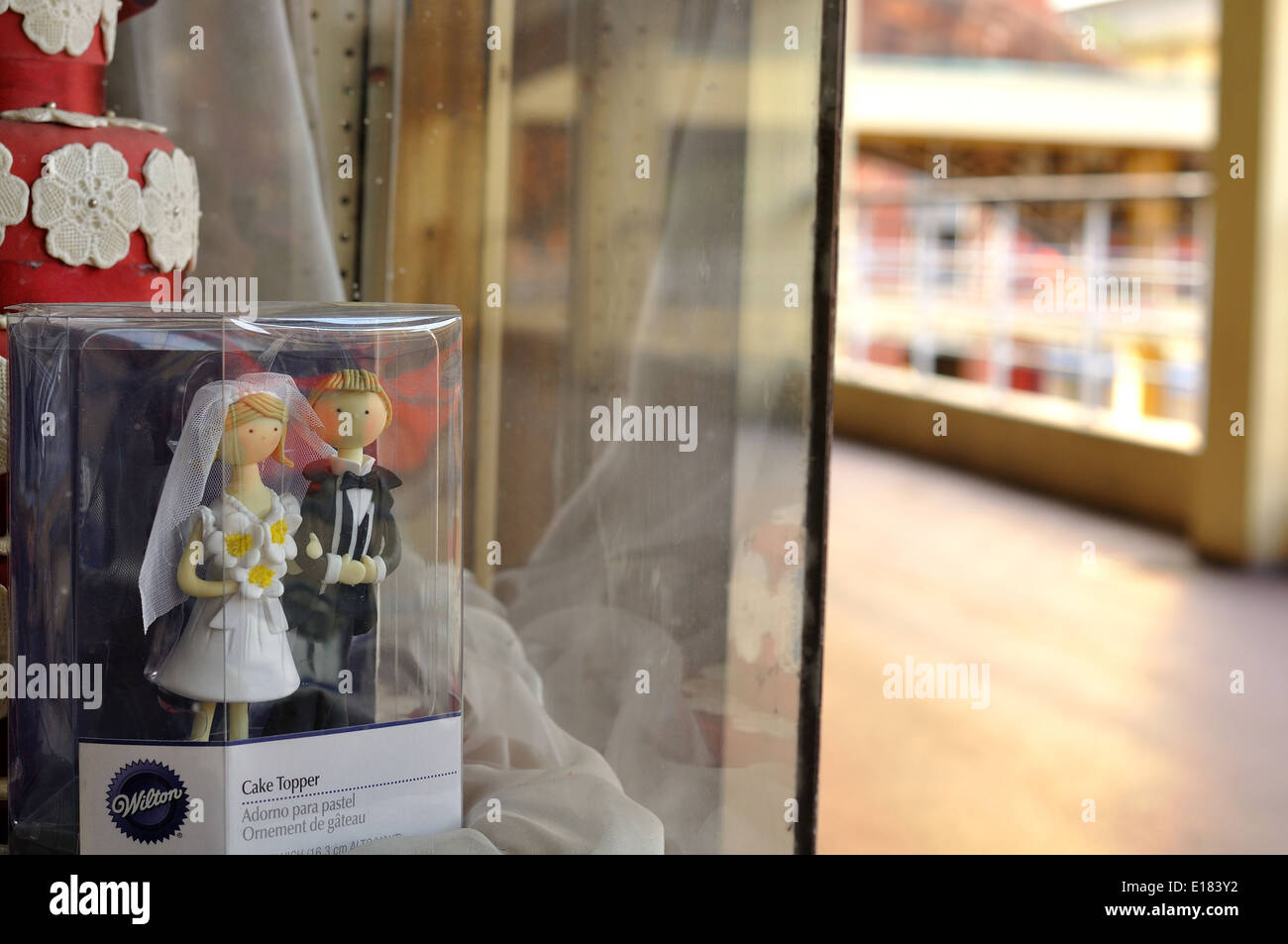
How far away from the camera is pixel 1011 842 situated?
1529 millimetres

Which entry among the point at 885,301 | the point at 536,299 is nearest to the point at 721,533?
the point at 536,299

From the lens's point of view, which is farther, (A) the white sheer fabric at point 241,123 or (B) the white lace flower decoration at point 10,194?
(A) the white sheer fabric at point 241,123

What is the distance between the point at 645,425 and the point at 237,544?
0.42 metres

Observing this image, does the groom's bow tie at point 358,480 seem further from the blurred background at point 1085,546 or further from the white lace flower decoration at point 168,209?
the blurred background at point 1085,546

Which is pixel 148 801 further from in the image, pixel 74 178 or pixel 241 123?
pixel 241 123

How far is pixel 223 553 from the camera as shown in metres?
0.60

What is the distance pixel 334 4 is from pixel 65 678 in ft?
2.15

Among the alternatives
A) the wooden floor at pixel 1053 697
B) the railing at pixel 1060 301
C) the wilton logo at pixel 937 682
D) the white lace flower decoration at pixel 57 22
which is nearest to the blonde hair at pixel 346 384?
the white lace flower decoration at pixel 57 22

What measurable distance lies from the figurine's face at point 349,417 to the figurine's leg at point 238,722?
0.43 feet

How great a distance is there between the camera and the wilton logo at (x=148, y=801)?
601 millimetres

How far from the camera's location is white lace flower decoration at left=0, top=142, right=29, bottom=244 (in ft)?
2.32

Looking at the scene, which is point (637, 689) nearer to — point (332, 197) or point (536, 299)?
point (536, 299)

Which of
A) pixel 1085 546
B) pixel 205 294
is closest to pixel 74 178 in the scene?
pixel 205 294
